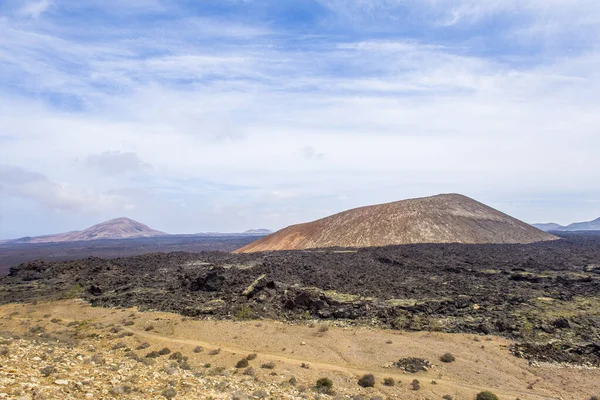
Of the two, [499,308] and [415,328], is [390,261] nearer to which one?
[499,308]


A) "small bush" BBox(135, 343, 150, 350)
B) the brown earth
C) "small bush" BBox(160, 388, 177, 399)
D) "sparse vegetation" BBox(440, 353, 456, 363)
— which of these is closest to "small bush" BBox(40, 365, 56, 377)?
the brown earth

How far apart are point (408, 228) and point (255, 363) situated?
70.0 metres

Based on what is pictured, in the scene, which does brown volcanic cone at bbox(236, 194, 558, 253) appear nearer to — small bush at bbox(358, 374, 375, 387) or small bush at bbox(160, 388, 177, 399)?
small bush at bbox(358, 374, 375, 387)

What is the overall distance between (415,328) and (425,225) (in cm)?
6440

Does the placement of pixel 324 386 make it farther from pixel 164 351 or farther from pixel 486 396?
pixel 164 351

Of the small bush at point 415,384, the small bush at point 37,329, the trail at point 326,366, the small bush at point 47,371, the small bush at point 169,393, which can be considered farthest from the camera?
the small bush at point 37,329

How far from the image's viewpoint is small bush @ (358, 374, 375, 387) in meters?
15.0

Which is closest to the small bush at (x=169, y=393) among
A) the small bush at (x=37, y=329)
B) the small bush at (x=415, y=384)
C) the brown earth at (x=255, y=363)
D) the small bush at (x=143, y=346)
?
the brown earth at (x=255, y=363)

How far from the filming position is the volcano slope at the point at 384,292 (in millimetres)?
22266

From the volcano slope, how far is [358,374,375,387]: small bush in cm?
779

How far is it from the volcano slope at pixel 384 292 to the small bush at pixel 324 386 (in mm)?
9307

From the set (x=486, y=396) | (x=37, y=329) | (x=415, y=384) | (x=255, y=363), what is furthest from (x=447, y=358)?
(x=37, y=329)

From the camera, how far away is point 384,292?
105 feet

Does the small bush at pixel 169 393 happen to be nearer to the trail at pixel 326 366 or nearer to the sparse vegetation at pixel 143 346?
the trail at pixel 326 366
